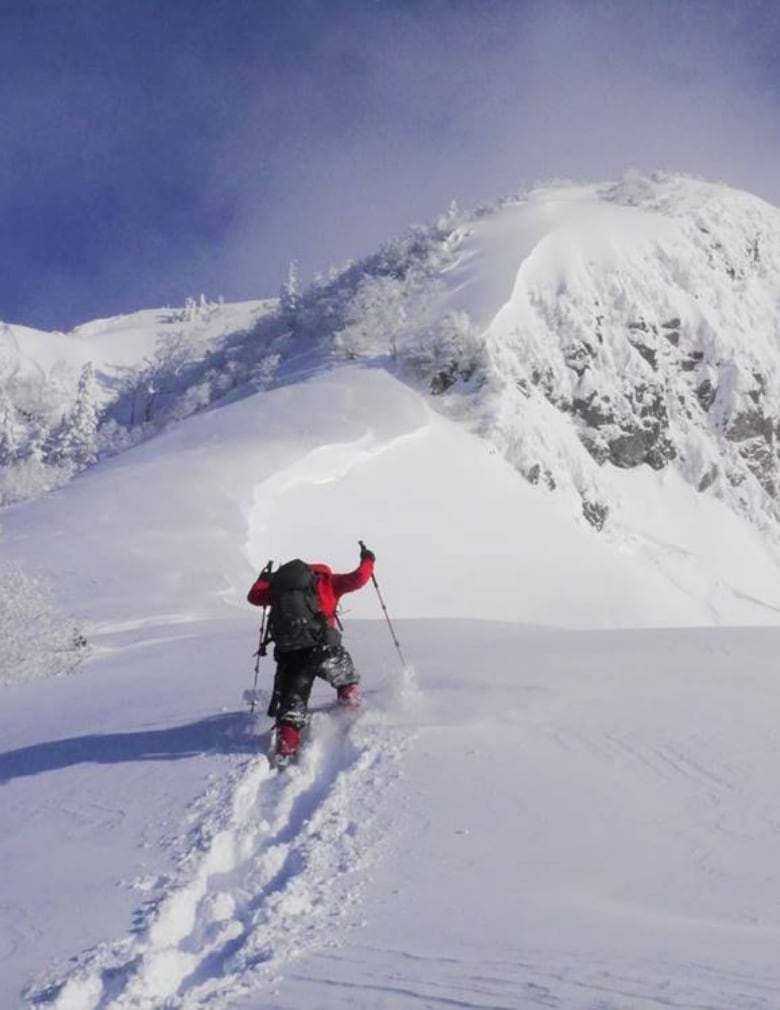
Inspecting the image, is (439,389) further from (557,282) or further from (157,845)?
(157,845)

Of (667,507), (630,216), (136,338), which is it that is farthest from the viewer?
(136,338)

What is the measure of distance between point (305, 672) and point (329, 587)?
957mm

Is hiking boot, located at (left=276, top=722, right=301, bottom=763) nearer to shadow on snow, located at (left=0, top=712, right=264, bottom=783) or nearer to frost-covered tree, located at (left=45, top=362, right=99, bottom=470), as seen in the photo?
shadow on snow, located at (left=0, top=712, right=264, bottom=783)

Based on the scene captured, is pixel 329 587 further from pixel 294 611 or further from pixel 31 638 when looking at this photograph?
pixel 31 638

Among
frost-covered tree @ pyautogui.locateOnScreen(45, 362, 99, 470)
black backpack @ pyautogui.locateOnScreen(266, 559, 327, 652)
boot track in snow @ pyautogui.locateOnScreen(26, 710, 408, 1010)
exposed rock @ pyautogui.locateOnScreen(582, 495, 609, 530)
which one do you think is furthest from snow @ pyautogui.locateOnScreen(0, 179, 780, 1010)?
frost-covered tree @ pyautogui.locateOnScreen(45, 362, 99, 470)

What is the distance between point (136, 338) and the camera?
185 metres

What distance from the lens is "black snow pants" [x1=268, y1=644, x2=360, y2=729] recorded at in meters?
7.50

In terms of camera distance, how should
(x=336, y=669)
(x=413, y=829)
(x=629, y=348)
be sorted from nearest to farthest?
(x=413, y=829), (x=336, y=669), (x=629, y=348)

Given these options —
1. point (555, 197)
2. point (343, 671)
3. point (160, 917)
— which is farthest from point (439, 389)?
point (160, 917)

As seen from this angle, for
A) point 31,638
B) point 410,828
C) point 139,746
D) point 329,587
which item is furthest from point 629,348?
point 410,828

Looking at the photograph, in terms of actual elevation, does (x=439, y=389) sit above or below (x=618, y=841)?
above

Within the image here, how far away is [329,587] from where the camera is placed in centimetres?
838

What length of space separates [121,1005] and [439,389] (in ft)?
174

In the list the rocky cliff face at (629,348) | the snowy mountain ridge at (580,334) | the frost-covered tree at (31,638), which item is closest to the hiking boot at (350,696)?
the frost-covered tree at (31,638)
